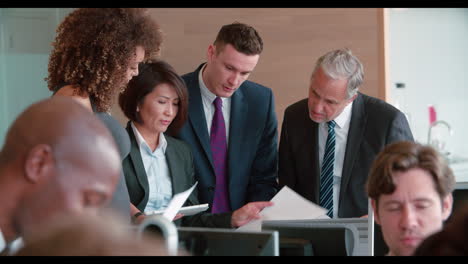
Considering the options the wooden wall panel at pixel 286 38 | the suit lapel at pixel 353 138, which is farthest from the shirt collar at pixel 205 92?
the wooden wall panel at pixel 286 38

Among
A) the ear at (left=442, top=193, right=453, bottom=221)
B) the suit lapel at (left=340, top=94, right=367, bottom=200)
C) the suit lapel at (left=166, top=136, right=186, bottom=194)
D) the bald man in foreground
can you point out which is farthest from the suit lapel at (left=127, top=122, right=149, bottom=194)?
the bald man in foreground

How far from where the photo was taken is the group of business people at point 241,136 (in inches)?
125

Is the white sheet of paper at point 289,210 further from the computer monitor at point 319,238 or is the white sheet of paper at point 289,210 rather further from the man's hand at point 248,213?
the computer monitor at point 319,238

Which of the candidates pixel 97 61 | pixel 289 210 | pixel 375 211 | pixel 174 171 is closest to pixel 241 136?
pixel 174 171

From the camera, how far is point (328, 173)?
3.21m

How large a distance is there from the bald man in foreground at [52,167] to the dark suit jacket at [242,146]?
1.93m

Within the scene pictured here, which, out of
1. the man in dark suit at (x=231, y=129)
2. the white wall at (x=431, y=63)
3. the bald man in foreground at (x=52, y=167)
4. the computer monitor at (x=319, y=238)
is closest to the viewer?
the bald man in foreground at (x=52, y=167)

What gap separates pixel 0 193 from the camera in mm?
1478

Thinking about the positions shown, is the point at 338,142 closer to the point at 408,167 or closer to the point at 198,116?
the point at 198,116

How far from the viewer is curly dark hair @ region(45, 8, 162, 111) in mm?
2422

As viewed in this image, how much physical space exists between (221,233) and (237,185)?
5.56 ft

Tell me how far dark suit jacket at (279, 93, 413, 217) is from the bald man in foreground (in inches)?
73.6
